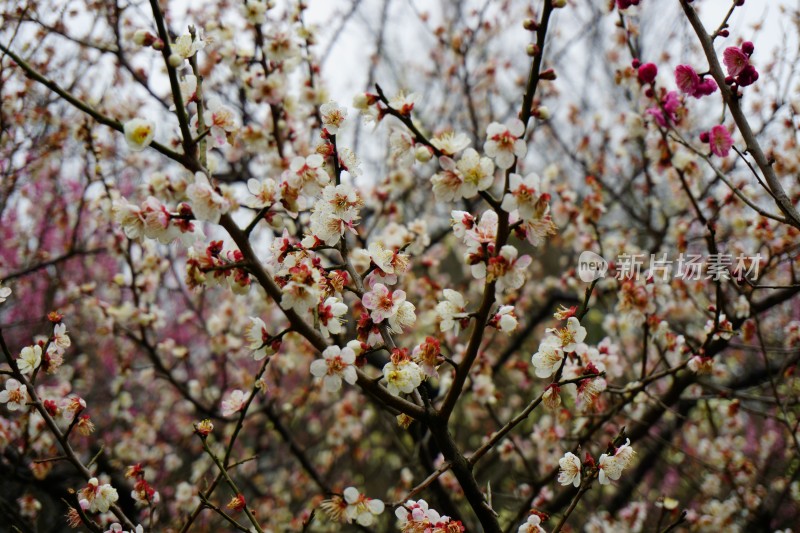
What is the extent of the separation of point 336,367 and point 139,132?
0.86 metres

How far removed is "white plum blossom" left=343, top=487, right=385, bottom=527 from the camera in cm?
179

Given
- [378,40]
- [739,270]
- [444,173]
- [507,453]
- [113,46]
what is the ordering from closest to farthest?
1. [444,173]
2. [739,270]
3. [507,453]
4. [113,46]
5. [378,40]

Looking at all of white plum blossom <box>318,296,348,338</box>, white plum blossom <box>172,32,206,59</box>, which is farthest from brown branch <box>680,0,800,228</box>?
white plum blossom <box>172,32,206,59</box>

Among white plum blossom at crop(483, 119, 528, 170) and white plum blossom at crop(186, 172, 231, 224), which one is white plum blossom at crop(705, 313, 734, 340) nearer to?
white plum blossom at crop(483, 119, 528, 170)

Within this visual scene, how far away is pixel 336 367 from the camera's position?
1.65 m

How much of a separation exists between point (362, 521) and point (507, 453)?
2.05 m

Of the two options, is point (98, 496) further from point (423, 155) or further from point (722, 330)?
point (722, 330)

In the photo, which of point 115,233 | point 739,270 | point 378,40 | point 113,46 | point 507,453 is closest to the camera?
point 739,270

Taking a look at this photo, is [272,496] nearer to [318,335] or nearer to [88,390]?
[88,390]

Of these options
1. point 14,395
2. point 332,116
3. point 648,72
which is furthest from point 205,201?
point 648,72

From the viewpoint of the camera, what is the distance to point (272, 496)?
240 inches

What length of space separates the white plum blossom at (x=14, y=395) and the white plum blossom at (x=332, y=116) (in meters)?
1.48

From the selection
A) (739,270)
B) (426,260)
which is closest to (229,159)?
(426,260)

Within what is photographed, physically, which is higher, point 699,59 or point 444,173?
point 699,59
